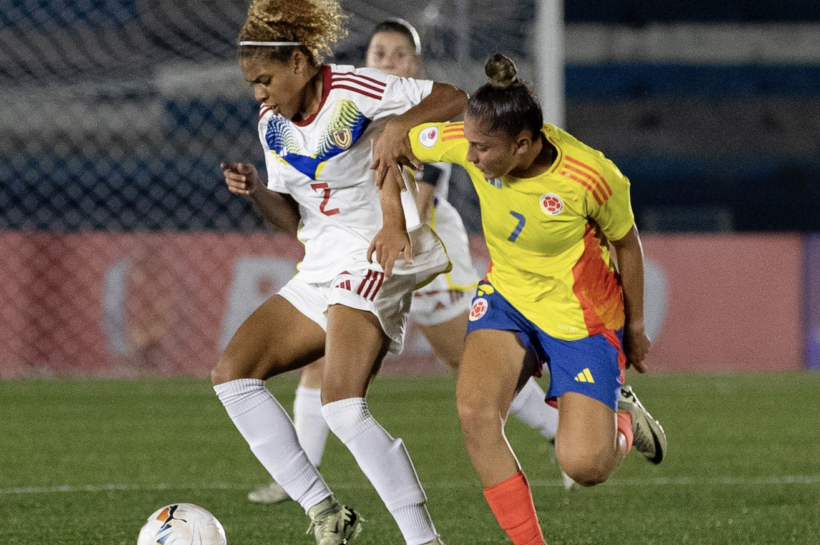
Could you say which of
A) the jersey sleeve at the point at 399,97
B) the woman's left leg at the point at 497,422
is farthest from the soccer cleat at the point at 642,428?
the jersey sleeve at the point at 399,97

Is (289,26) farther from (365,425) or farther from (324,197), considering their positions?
(365,425)

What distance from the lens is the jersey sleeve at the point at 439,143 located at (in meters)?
3.89

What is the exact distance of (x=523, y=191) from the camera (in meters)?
3.84

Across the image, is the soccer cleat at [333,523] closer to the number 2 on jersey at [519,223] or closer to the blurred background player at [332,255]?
the blurred background player at [332,255]

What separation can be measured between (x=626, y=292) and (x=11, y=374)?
8279 millimetres

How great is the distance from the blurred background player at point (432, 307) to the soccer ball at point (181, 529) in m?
1.25

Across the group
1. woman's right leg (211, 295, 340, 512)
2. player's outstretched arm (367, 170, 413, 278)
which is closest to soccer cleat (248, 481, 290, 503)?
woman's right leg (211, 295, 340, 512)

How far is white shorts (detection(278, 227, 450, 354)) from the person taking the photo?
409cm

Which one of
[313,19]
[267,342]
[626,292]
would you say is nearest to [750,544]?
[626,292]

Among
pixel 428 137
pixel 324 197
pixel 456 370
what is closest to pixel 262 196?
pixel 324 197

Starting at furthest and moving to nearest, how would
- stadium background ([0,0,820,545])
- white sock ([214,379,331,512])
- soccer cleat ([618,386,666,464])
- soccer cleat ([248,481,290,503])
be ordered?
soccer cleat ([248,481,290,503]) → stadium background ([0,0,820,545]) → soccer cleat ([618,386,666,464]) → white sock ([214,379,331,512])

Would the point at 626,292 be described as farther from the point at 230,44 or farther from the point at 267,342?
the point at 230,44

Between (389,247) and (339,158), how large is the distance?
41 cm

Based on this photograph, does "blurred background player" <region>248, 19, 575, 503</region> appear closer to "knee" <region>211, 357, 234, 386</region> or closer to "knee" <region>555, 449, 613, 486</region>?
"knee" <region>211, 357, 234, 386</region>
